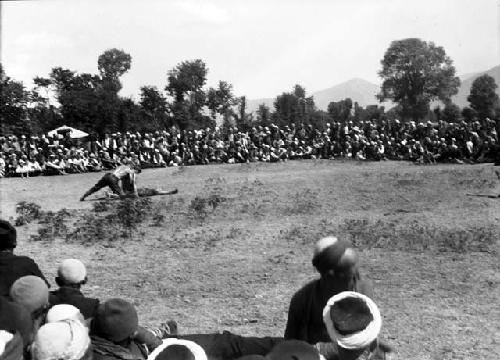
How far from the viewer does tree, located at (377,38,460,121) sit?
6725 centimetres

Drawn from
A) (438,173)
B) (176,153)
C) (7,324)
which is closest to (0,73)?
(176,153)

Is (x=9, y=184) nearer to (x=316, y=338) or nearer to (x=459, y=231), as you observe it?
(x=459, y=231)

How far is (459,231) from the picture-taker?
412 inches

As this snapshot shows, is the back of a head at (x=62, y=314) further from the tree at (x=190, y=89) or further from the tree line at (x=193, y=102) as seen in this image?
the tree at (x=190, y=89)

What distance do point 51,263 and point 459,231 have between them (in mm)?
6861

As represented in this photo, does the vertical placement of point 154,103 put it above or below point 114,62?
below

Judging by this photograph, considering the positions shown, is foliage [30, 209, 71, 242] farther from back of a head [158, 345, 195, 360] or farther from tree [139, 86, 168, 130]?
tree [139, 86, 168, 130]

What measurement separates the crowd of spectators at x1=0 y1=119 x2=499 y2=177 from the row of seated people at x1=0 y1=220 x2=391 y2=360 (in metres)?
19.4

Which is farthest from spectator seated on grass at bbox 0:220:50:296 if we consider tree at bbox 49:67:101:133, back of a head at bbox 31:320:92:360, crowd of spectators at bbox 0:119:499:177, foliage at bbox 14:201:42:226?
tree at bbox 49:67:101:133

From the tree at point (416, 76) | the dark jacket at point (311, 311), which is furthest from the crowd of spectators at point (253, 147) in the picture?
the tree at point (416, 76)

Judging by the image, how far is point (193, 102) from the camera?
151ft

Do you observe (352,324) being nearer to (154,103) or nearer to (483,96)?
(154,103)

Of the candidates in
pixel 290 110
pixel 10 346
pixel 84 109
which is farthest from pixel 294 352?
pixel 290 110

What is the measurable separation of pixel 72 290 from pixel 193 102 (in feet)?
136
